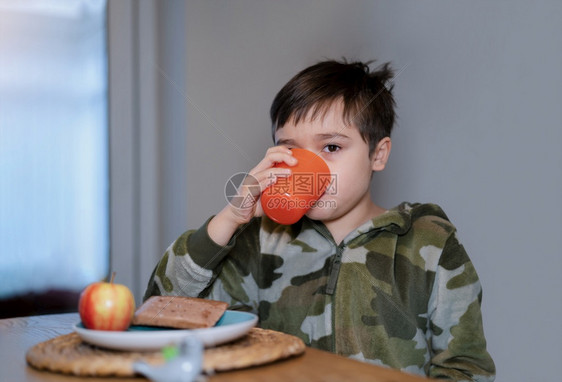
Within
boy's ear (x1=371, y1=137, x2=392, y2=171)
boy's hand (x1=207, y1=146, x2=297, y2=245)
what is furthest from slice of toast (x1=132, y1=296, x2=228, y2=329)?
boy's ear (x1=371, y1=137, x2=392, y2=171)

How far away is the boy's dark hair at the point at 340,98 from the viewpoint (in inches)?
54.3

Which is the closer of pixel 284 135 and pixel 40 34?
pixel 284 135

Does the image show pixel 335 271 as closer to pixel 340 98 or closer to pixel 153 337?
pixel 340 98

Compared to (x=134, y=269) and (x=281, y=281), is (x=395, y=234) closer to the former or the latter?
(x=281, y=281)

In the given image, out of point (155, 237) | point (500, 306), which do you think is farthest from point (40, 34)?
point (500, 306)

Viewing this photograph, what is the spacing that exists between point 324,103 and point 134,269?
1.33 meters

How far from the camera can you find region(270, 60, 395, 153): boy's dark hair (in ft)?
4.53

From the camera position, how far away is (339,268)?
131 cm

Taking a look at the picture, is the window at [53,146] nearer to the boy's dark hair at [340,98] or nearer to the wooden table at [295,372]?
the boy's dark hair at [340,98]

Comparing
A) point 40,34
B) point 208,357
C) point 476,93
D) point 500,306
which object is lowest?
point 500,306

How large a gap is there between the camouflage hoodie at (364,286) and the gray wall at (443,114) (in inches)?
12.0

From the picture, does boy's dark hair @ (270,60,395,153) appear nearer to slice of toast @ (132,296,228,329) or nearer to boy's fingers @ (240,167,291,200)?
boy's fingers @ (240,167,291,200)

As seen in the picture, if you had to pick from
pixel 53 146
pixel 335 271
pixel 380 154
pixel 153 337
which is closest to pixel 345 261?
pixel 335 271

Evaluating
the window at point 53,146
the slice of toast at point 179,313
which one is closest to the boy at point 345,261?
the slice of toast at point 179,313
